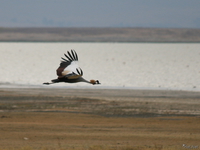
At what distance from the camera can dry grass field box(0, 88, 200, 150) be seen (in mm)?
14578

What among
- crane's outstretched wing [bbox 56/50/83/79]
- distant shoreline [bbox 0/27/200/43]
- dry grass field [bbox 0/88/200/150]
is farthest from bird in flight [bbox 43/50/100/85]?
distant shoreline [bbox 0/27/200/43]

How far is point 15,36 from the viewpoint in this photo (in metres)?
179

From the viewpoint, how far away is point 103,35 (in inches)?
7165

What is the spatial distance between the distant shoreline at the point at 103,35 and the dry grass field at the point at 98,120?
143 meters

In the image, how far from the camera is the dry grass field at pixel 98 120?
47.8 ft

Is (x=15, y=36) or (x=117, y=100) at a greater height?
(x=15, y=36)

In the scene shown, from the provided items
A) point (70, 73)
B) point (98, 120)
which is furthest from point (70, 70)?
point (98, 120)

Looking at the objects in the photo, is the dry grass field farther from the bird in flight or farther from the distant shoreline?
the distant shoreline

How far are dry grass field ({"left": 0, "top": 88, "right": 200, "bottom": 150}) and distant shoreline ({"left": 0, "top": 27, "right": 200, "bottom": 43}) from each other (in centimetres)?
14325

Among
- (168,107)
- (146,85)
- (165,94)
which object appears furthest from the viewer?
(146,85)

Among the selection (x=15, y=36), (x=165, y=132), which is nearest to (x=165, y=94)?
(x=165, y=132)

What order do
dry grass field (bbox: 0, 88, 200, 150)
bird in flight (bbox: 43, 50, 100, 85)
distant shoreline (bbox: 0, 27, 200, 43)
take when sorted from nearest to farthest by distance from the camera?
bird in flight (bbox: 43, 50, 100, 85), dry grass field (bbox: 0, 88, 200, 150), distant shoreline (bbox: 0, 27, 200, 43)

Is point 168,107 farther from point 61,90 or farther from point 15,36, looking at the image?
point 15,36

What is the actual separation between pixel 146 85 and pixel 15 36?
495 feet
